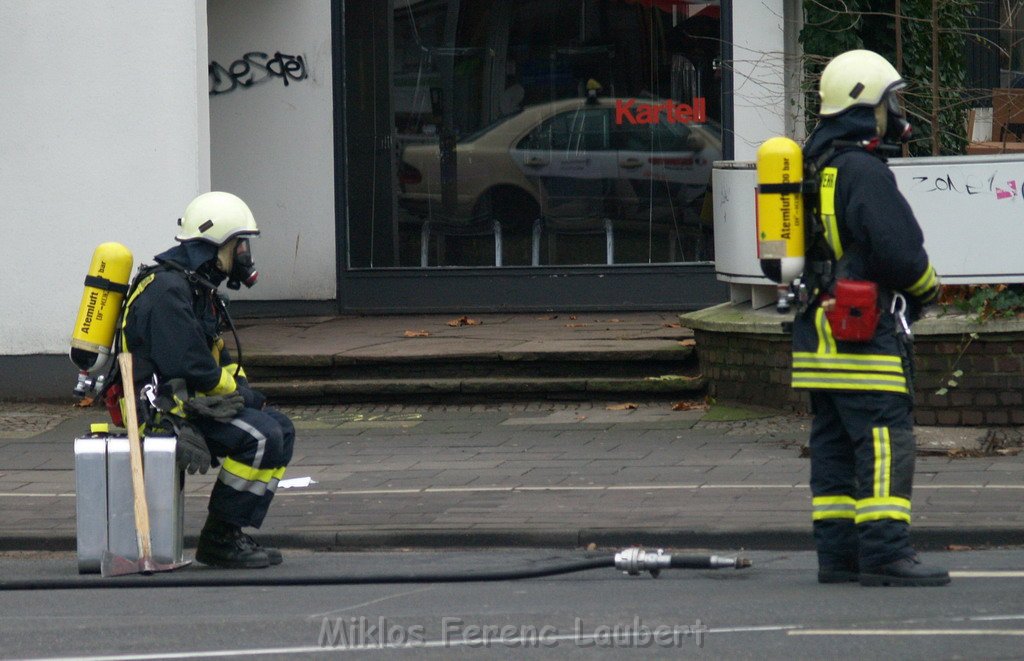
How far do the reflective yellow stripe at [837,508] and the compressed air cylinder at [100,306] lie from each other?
3291 millimetres

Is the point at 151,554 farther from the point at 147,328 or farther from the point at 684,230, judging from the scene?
the point at 684,230

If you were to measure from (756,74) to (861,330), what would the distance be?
8112 millimetres

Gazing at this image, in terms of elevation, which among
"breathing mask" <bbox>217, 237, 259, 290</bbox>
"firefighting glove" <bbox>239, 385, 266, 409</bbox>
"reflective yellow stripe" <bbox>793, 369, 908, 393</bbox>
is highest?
"breathing mask" <bbox>217, 237, 259, 290</bbox>

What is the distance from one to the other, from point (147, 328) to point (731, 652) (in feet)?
10.3

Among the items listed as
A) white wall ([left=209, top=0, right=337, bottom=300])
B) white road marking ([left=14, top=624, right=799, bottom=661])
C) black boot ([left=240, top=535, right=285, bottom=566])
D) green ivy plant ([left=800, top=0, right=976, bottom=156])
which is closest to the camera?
white road marking ([left=14, top=624, right=799, bottom=661])

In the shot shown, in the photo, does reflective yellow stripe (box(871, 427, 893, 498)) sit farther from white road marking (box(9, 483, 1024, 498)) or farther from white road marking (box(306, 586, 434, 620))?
white road marking (box(9, 483, 1024, 498))

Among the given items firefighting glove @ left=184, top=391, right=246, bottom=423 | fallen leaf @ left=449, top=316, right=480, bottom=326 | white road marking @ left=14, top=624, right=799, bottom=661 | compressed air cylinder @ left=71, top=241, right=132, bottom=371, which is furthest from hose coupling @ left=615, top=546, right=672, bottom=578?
fallen leaf @ left=449, top=316, right=480, bottom=326

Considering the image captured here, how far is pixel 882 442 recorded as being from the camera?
20.5 feet

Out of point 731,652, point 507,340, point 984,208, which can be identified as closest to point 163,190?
point 507,340

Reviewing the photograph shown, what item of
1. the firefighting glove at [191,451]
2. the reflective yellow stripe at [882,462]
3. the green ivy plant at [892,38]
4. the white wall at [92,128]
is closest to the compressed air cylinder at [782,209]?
the reflective yellow stripe at [882,462]

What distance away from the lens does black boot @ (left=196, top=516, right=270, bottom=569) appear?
7414 millimetres

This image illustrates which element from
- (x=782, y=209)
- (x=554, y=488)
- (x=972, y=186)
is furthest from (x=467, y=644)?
(x=972, y=186)

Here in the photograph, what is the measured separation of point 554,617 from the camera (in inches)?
244

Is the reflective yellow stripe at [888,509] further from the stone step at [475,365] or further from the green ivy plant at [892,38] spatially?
the green ivy plant at [892,38]
